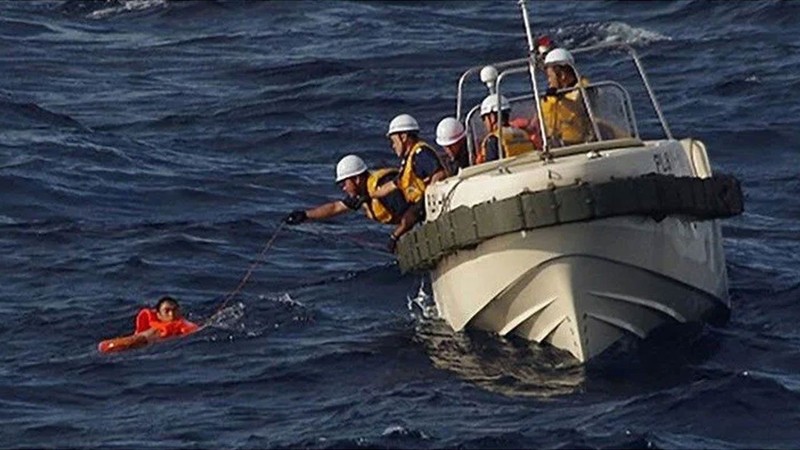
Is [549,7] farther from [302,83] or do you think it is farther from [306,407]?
[306,407]

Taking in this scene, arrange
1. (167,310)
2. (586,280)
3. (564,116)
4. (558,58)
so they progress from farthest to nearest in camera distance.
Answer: (167,310) → (558,58) → (564,116) → (586,280)

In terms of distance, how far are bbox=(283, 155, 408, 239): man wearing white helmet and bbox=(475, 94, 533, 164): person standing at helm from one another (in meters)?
0.74

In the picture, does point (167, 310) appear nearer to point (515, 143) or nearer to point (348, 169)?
point (348, 169)

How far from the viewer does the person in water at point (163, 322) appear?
2184 centimetres

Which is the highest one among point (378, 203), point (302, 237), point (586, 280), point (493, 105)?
point (493, 105)

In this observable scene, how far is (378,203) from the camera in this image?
70.5ft

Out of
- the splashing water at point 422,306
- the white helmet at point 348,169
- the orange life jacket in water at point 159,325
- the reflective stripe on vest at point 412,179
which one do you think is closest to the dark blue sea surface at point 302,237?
Answer: the splashing water at point 422,306

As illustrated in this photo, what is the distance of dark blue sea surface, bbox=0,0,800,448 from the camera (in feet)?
62.6

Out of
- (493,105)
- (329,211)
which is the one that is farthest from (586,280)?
(329,211)

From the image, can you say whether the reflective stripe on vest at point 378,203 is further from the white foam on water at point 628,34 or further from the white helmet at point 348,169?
the white foam on water at point 628,34

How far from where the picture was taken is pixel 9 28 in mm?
39312

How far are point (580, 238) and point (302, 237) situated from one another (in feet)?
23.7

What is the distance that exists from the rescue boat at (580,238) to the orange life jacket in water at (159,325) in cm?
217

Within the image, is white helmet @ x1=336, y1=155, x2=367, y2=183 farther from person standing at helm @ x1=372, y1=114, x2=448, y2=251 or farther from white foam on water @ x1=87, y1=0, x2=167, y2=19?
white foam on water @ x1=87, y1=0, x2=167, y2=19
